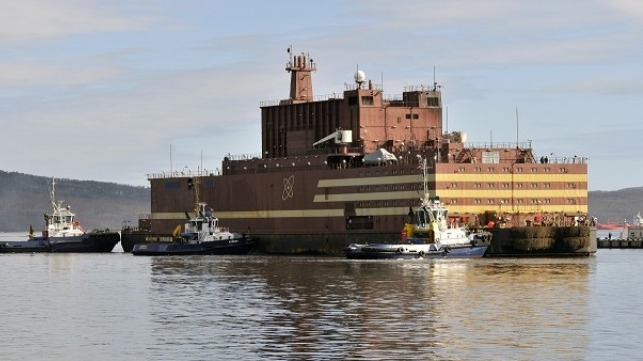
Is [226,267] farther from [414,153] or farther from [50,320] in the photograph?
[50,320]

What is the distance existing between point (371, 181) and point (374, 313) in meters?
81.2

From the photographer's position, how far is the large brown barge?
489 ft

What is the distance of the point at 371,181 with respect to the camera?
154500 mm

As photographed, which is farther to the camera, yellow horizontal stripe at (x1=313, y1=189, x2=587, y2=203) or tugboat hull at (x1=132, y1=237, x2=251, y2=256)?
tugboat hull at (x1=132, y1=237, x2=251, y2=256)

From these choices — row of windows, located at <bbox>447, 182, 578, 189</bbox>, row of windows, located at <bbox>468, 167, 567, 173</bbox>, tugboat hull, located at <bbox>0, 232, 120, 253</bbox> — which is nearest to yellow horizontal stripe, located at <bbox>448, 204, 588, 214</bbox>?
row of windows, located at <bbox>447, 182, 578, 189</bbox>

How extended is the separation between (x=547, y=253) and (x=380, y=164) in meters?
21.6

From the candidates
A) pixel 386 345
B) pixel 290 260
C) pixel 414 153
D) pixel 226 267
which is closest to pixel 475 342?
pixel 386 345

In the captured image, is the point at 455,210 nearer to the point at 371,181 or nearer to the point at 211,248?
the point at 371,181

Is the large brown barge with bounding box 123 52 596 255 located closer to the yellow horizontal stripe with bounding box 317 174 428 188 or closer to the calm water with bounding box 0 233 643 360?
the yellow horizontal stripe with bounding box 317 174 428 188

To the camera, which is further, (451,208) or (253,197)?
(253,197)

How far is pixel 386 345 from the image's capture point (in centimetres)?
6009

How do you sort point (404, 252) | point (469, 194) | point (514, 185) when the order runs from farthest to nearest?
point (514, 185) → point (469, 194) → point (404, 252)

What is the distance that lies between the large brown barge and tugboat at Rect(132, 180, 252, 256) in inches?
208

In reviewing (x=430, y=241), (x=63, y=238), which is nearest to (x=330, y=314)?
(x=430, y=241)
